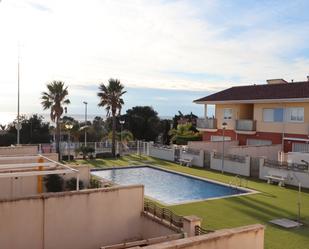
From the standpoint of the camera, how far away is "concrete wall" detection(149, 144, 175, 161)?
35.0 meters

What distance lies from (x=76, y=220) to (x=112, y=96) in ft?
81.5

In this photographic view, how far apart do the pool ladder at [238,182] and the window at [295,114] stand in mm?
8516

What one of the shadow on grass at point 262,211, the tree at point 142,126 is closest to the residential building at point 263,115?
the shadow on grass at point 262,211

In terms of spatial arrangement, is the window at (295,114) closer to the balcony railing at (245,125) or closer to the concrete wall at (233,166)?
the balcony railing at (245,125)

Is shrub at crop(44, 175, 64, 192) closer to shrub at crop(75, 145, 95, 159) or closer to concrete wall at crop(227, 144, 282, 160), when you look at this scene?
concrete wall at crop(227, 144, 282, 160)

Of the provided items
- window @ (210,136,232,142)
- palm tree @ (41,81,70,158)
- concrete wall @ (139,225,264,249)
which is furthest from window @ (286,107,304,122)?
concrete wall @ (139,225,264,249)

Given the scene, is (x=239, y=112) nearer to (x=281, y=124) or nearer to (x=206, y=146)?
(x=281, y=124)

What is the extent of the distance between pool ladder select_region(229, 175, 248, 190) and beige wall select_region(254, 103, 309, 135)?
793 centimetres

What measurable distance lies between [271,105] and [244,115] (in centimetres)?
431

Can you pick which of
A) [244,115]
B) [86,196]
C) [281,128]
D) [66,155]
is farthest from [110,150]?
[86,196]

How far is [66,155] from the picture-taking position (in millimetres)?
34625

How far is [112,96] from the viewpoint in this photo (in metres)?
36.9

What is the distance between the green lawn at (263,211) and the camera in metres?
13.5

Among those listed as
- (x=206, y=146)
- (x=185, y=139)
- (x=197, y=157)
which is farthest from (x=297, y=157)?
(x=185, y=139)
